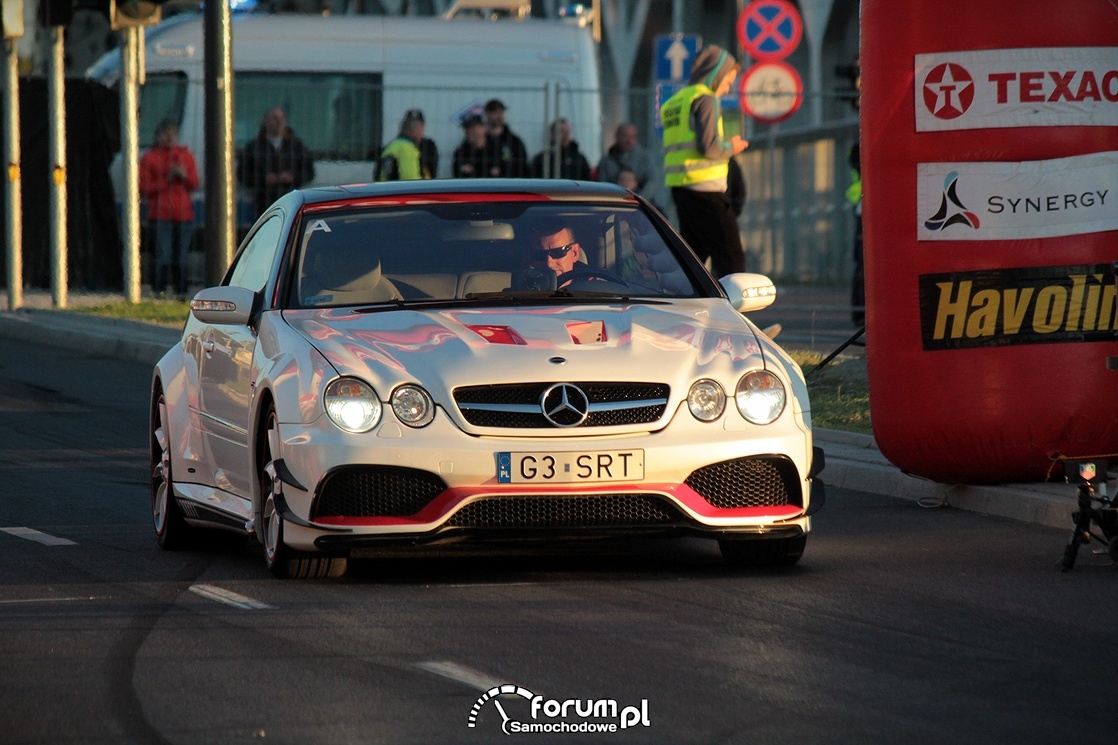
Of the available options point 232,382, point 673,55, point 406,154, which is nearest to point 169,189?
point 406,154

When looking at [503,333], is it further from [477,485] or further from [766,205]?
[766,205]

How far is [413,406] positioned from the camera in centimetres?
783

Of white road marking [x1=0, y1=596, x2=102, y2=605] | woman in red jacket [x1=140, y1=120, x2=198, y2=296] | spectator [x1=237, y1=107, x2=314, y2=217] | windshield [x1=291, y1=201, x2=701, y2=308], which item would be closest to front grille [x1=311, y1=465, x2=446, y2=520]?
white road marking [x1=0, y1=596, x2=102, y2=605]

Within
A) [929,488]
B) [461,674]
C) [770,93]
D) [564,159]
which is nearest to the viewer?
[461,674]

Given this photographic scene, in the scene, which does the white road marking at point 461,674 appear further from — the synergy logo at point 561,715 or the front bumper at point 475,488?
the front bumper at point 475,488

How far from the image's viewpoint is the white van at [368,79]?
77.6 ft

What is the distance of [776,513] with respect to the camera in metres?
8.16

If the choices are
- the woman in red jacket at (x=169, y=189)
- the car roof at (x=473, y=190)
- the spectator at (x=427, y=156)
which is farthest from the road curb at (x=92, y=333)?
the car roof at (x=473, y=190)

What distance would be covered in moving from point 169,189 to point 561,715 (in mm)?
18134

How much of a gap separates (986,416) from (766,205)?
22.0 m

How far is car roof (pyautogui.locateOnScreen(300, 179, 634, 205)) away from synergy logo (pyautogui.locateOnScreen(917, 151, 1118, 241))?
147 cm

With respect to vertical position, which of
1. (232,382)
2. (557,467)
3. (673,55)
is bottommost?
(557,467)

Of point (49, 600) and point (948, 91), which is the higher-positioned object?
point (948, 91)

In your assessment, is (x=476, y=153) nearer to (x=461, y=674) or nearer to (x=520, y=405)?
(x=520, y=405)
